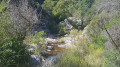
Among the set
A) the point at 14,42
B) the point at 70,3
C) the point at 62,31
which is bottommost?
the point at 62,31

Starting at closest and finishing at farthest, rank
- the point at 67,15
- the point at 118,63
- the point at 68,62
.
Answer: the point at 118,63 < the point at 68,62 < the point at 67,15

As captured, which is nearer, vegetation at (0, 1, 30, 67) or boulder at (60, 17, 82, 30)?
vegetation at (0, 1, 30, 67)

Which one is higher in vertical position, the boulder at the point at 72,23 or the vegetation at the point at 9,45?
the vegetation at the point at 9,45

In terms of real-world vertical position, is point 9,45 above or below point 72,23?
above

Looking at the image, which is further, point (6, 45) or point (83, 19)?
point (83, 19)

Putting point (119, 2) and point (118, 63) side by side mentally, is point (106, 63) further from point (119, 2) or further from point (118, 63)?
point (119, 2)

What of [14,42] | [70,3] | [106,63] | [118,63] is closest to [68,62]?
[106,63]

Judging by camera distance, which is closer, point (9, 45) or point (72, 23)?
point (9, 45)

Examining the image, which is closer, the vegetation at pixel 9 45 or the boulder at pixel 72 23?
the vegetation at pixel 9 45

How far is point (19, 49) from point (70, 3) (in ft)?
80.0

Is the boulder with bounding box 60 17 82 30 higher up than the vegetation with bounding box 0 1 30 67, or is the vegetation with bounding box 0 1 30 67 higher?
the vegetation with bounding box 0 1 30 67

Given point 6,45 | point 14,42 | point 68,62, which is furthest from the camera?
point 68,62

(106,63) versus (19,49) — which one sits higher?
(19,49)

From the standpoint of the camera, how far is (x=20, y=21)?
4.27 metres
